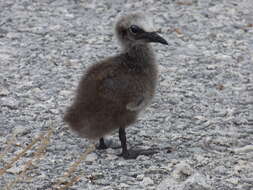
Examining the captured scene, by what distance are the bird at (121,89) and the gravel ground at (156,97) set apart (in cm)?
34

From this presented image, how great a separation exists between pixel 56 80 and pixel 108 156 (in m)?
2.11

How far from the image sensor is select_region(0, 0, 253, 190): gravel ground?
18.2 feet

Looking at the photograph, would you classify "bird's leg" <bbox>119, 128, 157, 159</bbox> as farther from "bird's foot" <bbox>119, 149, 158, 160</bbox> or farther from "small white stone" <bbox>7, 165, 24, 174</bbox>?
"small white stone" <bbox>7, 165, 24, 174</bbox>

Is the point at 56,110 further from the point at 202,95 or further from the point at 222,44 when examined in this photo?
the point at 222,44

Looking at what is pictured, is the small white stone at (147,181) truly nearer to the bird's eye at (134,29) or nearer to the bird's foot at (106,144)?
the bird's foot at (106,144)

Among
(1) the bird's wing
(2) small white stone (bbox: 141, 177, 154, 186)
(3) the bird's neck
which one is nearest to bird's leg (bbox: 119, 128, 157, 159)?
(1) the bird's wing

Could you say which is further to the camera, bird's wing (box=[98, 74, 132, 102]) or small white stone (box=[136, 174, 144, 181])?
bird's wing (box=[98, 74, 132, 102])

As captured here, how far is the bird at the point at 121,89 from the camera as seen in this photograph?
5676 mm

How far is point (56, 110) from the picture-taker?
276 inches

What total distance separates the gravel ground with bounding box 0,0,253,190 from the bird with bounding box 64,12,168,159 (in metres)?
0.34

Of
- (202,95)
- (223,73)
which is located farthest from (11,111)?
(223,73)

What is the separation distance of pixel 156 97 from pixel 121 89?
1805mm

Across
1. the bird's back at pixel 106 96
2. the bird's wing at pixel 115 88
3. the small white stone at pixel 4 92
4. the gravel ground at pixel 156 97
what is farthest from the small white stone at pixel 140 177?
the small white stone at pixel 4 92

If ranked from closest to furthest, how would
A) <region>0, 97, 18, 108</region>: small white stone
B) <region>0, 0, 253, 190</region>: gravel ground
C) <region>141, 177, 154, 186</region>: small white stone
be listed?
<region>141, 177, 154, 186</region>: small white stone
<region>0, 0, 253, 190</region>: gravel ground
<region>0, 97, 18, 108</region>: small white stone
